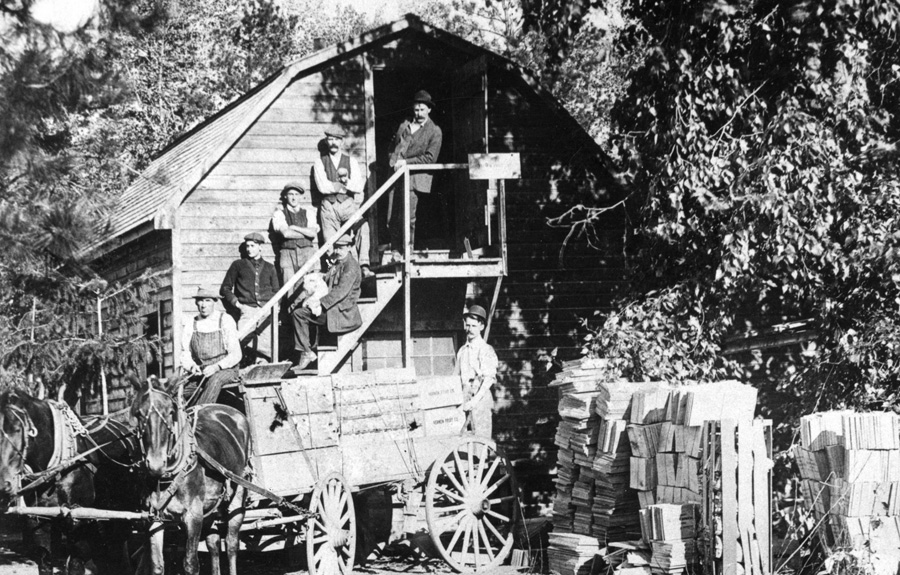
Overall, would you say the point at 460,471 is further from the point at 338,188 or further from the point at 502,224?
the point at 338,188

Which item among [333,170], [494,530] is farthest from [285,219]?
[494,530]

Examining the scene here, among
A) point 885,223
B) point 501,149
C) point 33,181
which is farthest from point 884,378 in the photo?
point 33,181

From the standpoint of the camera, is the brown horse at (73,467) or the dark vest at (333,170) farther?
the dark vest at (333,170)

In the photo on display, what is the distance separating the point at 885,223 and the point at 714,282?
204 centimetres

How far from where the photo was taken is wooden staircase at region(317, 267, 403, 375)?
14.4m

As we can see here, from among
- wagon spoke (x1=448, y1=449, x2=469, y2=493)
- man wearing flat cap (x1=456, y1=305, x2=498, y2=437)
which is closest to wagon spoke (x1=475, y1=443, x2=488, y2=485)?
wagon spoke (x1=448, y1=449, x2=469, y2=493)

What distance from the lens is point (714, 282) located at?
1360cm

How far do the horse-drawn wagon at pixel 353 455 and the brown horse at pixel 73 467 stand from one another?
128 centimetres

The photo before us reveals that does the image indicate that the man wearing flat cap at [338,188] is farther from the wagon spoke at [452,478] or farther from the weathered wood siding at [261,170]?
the wagon spoke at [452,478]

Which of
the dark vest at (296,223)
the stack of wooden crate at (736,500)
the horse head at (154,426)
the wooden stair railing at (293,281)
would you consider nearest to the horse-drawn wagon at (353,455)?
the horse head at (154,426)

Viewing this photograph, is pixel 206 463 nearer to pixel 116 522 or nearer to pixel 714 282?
pixel 116 522

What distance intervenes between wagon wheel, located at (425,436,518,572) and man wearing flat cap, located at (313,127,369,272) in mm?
3971

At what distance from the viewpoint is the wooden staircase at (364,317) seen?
47.3ft

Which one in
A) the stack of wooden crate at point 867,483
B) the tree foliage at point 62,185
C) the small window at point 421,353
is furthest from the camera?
the small window at point 421,353
